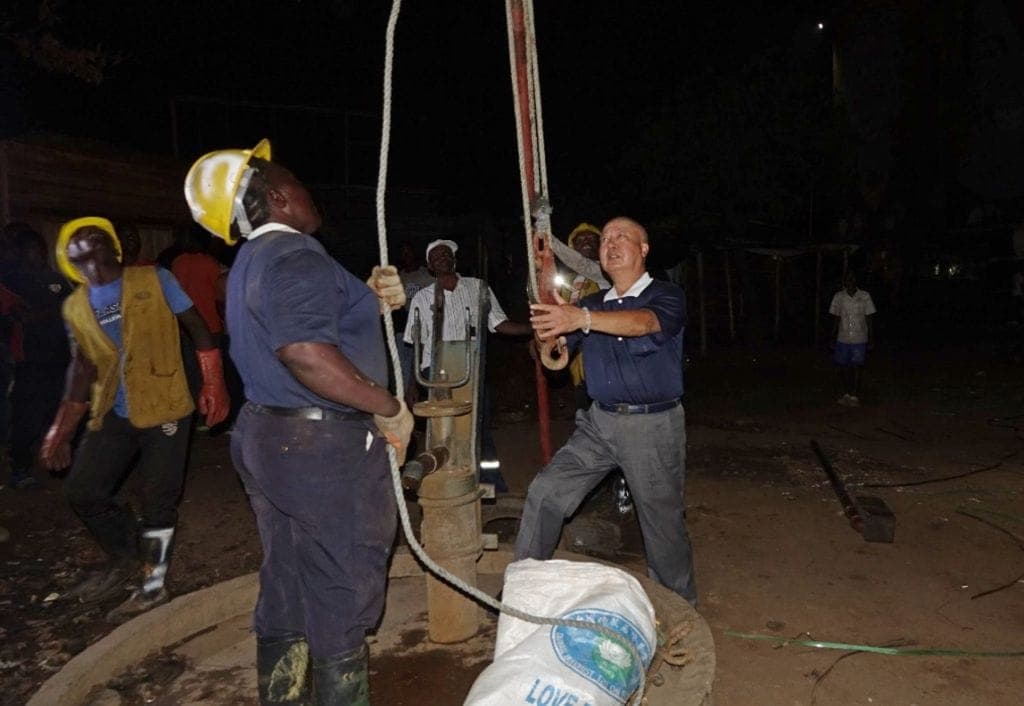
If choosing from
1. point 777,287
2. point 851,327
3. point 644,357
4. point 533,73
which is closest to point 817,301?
point 777,287

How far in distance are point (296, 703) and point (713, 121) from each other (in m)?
14.3

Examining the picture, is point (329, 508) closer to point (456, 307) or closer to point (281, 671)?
point (281, 671)

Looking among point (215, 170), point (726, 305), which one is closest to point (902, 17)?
point (726, 305)

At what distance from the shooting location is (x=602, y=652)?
2.10 metres

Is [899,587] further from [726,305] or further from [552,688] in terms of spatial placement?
[726,305]

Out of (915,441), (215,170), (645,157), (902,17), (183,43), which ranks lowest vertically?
(915,441)

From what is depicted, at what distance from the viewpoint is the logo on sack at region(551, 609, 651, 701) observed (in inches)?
80.7

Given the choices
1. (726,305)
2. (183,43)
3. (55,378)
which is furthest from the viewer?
(726,305)

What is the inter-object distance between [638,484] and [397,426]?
4.45 feet

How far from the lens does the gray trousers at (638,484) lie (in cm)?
334

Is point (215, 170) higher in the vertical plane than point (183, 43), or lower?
lower

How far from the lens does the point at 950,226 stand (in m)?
23.9

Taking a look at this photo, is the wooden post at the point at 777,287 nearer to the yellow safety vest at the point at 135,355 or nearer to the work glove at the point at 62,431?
the yellow safety vest at the point at 135,355

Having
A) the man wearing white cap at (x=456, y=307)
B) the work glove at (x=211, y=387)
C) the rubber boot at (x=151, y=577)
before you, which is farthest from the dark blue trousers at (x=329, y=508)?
the man wearing white cap at (x=456, y=307)
